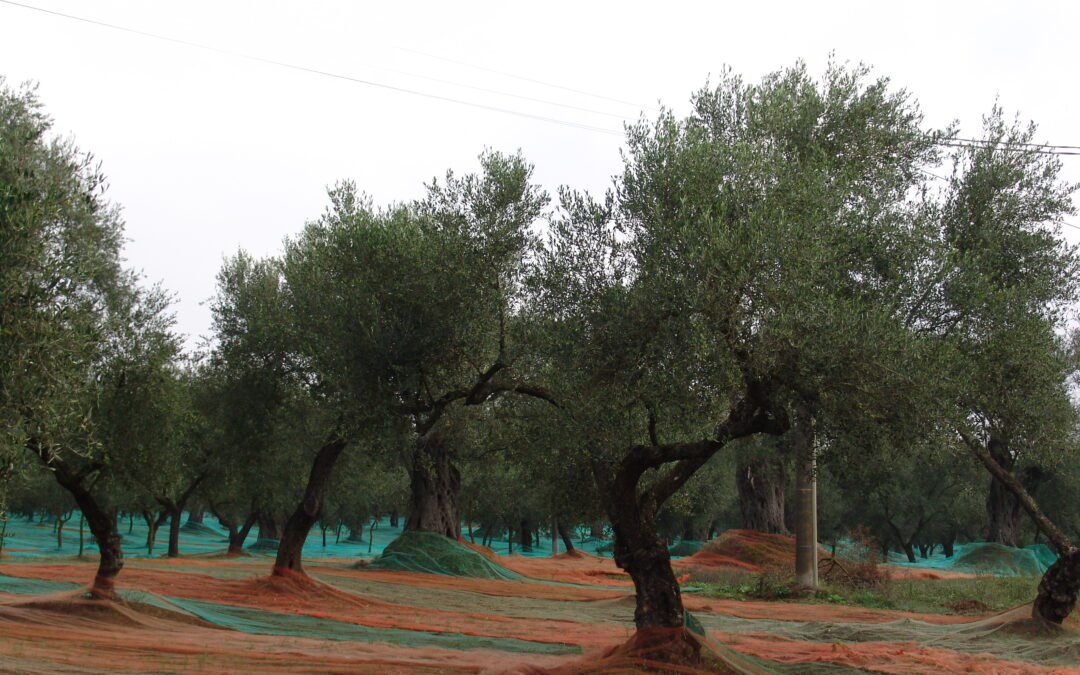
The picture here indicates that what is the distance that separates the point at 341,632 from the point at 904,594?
56.1 ft

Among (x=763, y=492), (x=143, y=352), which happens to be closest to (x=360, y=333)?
(x=143, y=352)

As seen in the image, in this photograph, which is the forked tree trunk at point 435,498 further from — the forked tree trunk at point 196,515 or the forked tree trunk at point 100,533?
the forked tree trunk at point 196,515

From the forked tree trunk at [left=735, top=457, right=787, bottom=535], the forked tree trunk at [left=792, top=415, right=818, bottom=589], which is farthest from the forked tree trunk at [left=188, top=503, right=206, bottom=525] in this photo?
the forked tree trunk at [left=792, top=415, right=818, bottom=589]

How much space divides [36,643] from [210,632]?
8.32ft

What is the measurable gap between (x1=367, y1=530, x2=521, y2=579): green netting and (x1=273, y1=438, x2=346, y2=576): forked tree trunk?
29.2ft

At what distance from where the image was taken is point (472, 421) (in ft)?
73.9

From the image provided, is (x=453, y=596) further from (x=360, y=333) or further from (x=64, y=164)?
(x=64, y=164)

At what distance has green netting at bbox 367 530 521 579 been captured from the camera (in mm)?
28969

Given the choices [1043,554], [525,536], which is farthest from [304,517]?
[525,536]

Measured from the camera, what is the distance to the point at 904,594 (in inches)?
952

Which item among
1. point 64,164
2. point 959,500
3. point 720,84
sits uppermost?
point 720,84

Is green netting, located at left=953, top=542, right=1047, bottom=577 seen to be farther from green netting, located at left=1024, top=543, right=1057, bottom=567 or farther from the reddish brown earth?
the reddish brown earth

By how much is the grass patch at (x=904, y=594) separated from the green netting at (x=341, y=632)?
1190 centimetres

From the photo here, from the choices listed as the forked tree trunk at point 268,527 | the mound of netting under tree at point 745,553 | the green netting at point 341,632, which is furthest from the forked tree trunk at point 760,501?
the forked tree trunk at point 268,527
